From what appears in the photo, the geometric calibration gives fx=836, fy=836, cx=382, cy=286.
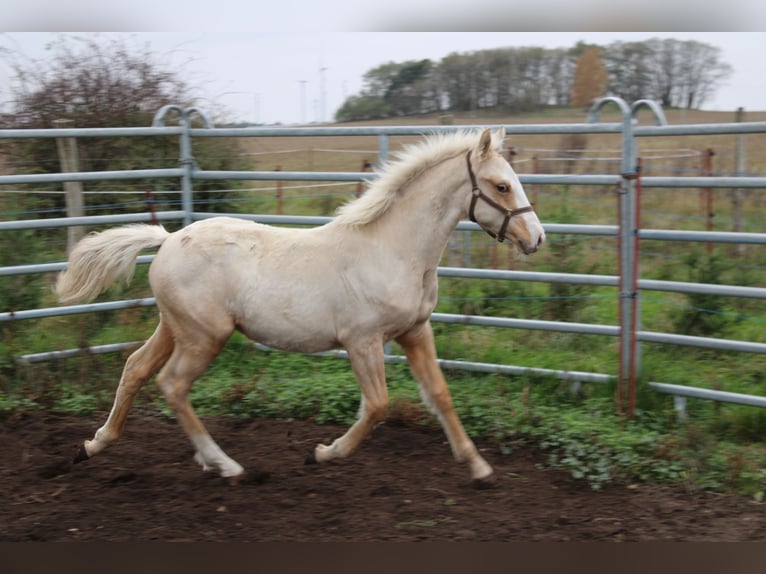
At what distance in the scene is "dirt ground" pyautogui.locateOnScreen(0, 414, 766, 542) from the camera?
13.6 ft

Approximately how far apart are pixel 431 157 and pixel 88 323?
383 centimetres

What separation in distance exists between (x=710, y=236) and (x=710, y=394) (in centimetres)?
101

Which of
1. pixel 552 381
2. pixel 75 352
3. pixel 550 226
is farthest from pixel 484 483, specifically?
pixel 75 352

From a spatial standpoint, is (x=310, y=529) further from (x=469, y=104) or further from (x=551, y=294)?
(x=469, y=104)

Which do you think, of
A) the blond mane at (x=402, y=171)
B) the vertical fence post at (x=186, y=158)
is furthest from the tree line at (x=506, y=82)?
the blond mane at (x=402, y=171)

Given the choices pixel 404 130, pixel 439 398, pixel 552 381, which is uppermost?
pixel 404 130

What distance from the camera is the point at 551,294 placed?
752cm

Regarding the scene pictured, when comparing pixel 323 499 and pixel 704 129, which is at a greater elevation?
pixel 704 129

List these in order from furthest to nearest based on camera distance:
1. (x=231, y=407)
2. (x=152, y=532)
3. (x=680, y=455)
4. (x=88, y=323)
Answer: (x=88, y=323)
(x=231, y=407)
(x=680, y=455)
(x=152, y=532)

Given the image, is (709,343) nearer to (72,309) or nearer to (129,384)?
(129,384)

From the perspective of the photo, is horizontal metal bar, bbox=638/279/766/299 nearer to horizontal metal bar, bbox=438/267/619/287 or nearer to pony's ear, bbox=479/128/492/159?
horizontal metal bar, bbox=438/267/619/287

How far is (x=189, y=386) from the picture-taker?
4.85 meters

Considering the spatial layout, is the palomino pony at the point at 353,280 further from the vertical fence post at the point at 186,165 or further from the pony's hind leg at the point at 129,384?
the vertical fence post at the point at 186,165

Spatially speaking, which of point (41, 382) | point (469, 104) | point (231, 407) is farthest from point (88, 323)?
point (469, 104)
